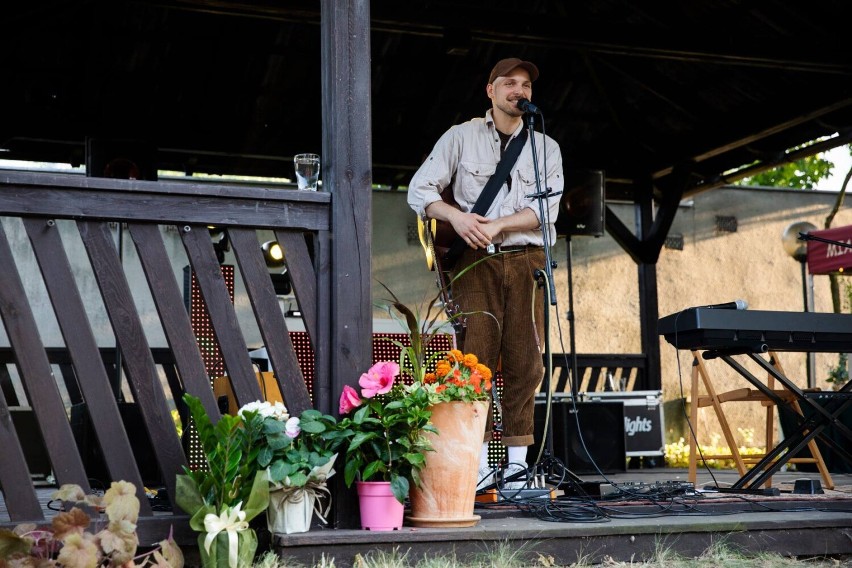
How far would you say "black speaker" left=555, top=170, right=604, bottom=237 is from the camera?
761 centimetres

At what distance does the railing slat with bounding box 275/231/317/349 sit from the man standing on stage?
764 mm

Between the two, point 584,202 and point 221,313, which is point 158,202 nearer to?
point 221,313

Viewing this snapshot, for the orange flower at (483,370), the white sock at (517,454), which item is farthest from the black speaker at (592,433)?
the orange flower at (483,370)

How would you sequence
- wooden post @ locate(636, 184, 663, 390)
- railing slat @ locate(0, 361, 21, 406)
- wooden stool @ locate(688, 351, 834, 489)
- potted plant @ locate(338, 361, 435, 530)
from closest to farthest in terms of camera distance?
potted plant @ locate(338, 361, 435, 530) → wooden stool @ locate(688, 351, 834, 489) → railing slat @ locate(0, 361, 21, 406) → wooden post @ locate(636, 184, 663, 390)

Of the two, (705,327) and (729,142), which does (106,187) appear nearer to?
(705,327)

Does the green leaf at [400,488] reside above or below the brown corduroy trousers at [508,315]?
below

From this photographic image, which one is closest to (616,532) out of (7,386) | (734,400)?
(734,400)

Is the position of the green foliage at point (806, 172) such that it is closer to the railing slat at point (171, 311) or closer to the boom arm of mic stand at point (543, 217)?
the boom arm of mic stand at point (543, 217)

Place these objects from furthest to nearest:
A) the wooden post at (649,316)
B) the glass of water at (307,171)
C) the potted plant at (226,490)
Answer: the wooden post at (649,316), the glass of water at (307,171), the potted plant at (226,490)

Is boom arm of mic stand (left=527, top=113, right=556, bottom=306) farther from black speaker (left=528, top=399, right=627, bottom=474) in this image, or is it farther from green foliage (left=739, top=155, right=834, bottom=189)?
green foliage (left=739, top=155, right=834, bottom=189)

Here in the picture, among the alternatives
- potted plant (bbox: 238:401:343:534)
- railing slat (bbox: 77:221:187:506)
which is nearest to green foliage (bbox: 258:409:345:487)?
potted plant (bbox: 238:401:343:534)

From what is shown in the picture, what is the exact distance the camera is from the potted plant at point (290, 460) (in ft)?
9.06

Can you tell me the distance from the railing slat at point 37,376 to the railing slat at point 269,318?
0.63 meters

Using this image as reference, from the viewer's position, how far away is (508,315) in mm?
3828
